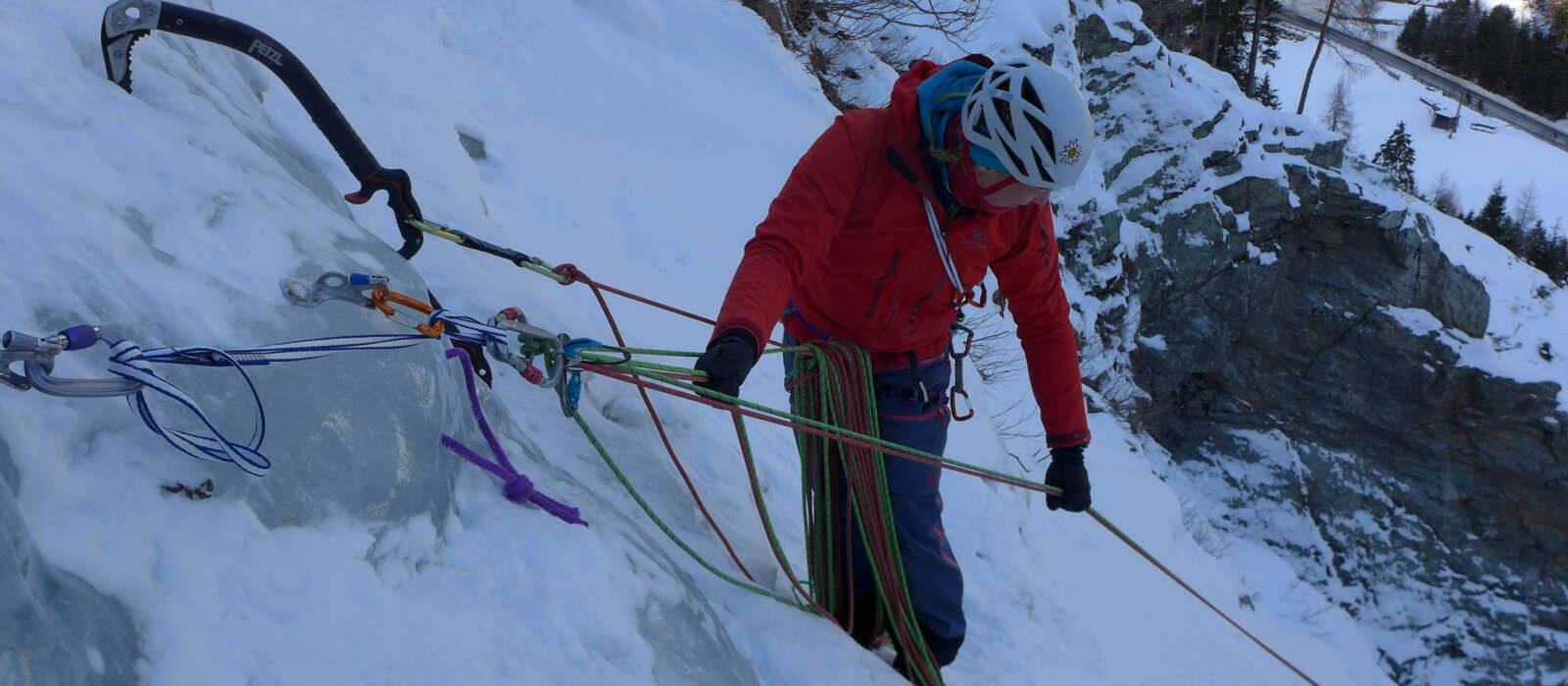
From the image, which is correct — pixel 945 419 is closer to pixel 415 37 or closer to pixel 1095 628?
pixel 1095 628

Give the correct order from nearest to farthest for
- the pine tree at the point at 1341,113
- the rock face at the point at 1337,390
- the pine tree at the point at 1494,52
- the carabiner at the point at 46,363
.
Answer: the carabiner at the point at 46,363, the rock face at the point at 1337,390, the pine tree at the point at 1341,113, the pine tree at the point at 1494,52

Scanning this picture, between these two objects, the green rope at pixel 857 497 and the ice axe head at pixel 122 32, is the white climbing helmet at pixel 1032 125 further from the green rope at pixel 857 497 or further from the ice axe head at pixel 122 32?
the ice axe head at pixel 122 32

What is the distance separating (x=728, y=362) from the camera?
64.9 inches

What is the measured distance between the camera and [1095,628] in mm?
3699

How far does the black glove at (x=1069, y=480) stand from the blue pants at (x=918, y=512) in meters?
0.31

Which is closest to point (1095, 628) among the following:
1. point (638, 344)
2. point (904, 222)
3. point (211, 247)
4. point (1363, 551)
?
point (638, 344)

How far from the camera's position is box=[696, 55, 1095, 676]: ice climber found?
191 centimetres

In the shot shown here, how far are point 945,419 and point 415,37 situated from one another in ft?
11.3

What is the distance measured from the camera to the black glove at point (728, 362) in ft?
5.39

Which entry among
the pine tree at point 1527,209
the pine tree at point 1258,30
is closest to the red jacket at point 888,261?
the pine tree at point 1258,30

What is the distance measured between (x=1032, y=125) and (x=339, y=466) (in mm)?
1308

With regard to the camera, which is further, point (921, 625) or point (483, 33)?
point (483, 33)

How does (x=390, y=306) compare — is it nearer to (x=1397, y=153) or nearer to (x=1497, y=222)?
(x=1497, y=222)

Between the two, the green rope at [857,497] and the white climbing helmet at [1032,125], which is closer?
the white climbing helmet at [1032,125]
